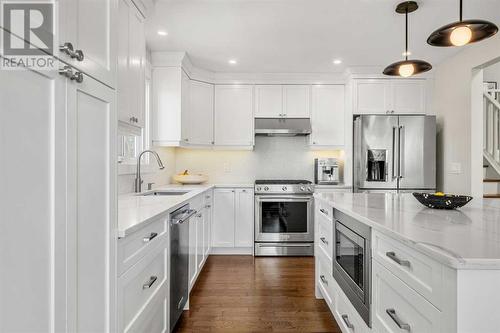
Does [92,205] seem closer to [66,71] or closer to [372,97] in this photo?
[66,71]

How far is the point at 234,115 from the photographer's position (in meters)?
4.33

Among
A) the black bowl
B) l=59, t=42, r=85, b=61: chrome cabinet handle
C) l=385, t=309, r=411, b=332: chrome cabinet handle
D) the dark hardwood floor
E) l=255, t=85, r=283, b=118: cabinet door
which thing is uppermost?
l=255, t=85, r=283, b=118: cabinet door

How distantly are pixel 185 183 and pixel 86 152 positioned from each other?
3190 mm

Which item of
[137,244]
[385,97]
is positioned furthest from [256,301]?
[385,97]

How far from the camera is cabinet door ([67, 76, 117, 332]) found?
92cm

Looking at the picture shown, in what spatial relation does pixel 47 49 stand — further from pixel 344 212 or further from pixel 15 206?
pixel 344 212

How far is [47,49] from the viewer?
0.79m

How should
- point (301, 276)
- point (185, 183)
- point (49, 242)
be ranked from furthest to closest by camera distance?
point (185, 183)
point (301, 276)
point (49, 242)

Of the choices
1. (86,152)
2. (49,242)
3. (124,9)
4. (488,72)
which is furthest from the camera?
(488,72)

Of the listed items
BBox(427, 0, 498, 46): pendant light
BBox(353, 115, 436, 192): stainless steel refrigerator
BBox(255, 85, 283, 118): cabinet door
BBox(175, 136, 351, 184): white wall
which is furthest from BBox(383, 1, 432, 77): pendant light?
BBox(175, 136, 351, 184): white wall

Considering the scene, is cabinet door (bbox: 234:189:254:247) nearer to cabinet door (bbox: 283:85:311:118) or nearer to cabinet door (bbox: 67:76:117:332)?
cabinet door (bbox: 283:85:311:118)

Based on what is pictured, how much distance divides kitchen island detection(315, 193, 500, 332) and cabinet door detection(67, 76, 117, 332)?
115cm

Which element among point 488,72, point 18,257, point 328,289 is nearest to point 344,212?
point 328,289

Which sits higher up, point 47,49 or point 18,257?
point 47,49
